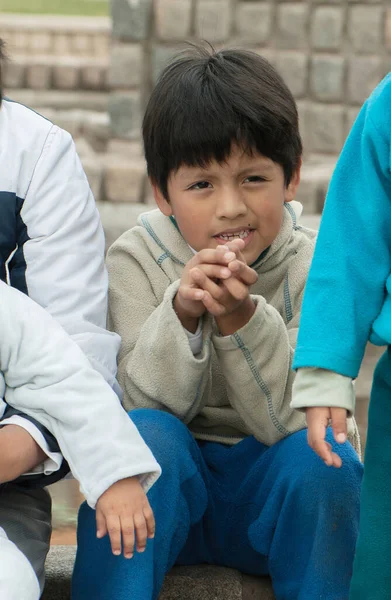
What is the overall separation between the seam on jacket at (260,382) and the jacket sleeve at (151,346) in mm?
74

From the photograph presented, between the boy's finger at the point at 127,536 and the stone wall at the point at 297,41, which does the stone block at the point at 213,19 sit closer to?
the stone wall at the point at 297,41

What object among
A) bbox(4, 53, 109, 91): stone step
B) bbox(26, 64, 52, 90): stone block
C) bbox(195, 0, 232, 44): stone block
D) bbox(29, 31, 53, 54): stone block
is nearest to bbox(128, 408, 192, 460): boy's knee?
bbox(195, 0, 232, 44): stone block

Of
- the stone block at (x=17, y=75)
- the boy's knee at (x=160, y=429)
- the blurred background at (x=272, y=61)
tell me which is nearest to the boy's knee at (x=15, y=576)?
the boy's knee at (x=160, y=429)

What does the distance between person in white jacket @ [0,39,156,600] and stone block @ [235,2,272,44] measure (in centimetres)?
356

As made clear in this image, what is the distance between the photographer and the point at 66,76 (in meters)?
14.0

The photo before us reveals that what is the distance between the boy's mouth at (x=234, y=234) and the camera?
216 centimetres

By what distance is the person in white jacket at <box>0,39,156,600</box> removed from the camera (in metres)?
2.04

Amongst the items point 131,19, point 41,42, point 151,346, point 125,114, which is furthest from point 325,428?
point 41,42

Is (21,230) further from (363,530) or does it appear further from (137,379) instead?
(363,530)

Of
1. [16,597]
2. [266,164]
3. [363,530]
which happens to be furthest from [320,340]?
[16,597]

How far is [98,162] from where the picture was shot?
6.02 metres

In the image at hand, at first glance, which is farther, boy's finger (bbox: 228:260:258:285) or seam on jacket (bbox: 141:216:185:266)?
seam on jacket (bbox: 141:216:185:266)

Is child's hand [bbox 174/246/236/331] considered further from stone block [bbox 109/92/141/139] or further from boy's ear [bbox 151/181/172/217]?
stone block [bbox 109/92/141/139]

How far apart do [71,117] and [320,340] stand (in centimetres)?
906
